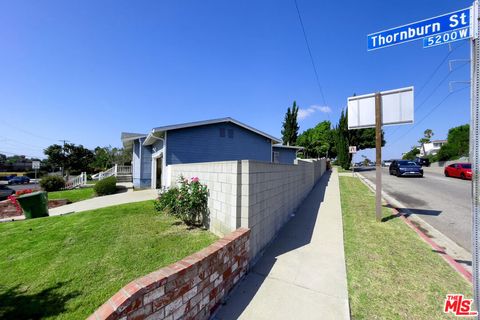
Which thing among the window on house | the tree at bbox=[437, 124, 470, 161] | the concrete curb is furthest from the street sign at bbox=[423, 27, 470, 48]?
the tree at bbox=[437, 124, 470, 161]

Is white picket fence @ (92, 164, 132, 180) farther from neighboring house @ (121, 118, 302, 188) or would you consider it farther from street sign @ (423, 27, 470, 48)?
street sign @ (423, 27, 470, 48)

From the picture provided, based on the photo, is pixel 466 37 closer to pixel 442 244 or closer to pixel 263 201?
pixel 263 201

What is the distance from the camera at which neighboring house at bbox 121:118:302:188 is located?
13047 millimetres

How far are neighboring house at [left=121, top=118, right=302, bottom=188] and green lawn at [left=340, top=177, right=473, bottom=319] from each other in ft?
27.8

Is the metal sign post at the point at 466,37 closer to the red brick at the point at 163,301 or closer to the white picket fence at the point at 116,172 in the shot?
the red brick at the point at 163,301

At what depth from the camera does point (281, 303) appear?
297 cm

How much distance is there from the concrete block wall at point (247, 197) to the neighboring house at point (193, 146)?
6184 millimetres

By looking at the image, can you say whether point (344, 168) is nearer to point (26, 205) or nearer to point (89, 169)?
point (26, 205)

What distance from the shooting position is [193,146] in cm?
1391

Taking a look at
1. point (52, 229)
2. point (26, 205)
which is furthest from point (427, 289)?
point (26, 205)

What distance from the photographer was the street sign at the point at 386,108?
6445 mm

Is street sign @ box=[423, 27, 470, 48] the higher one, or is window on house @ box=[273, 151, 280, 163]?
street sign @ box=[423, 27, 470, 48]

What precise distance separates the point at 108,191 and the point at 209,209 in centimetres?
1187

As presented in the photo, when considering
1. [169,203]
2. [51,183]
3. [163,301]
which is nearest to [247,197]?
[163,301]
